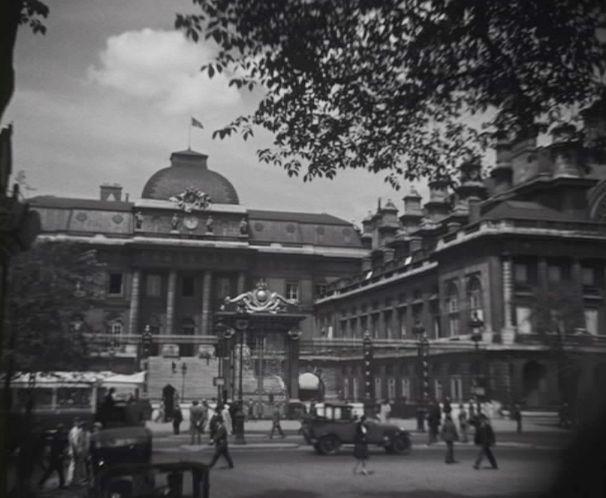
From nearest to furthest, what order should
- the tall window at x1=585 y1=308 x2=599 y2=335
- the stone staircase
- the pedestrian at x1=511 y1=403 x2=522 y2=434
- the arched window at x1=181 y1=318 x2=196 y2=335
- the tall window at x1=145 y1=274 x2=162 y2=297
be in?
1. the tall window at x1=585 y1=308 x2=599 y2=335
2. the pedestrian at x1=511 y1=403 x2=522 y2=434
3. the stone staircase
4. the arched window at x1=181 y1=318 x2=196 y2=335
5. the tall window at x1=145 y1=274 x2=162 y2=297

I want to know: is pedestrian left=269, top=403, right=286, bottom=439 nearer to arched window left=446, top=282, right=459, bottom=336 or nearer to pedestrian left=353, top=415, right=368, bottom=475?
pedestrian left=353, top=415, right=368, bottom=475

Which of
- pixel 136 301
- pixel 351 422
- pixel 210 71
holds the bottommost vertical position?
pixel 351 422

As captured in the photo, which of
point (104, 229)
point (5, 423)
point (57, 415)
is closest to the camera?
point (5, 423)

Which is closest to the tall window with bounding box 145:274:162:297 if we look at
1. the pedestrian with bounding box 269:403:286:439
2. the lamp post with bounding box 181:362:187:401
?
the lamp post with bounding box 181:362:187:401

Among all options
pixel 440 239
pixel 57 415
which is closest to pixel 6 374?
pixel 57 415

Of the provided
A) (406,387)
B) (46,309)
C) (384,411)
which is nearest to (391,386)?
(406,387)

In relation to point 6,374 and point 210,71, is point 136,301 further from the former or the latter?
point 210,71
